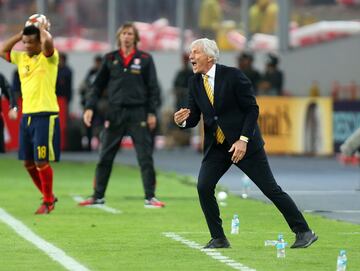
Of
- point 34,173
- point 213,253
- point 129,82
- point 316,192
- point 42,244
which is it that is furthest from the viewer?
point 316,192

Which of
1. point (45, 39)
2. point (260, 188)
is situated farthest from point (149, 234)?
point (45, 39)

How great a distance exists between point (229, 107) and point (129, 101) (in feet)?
16.9

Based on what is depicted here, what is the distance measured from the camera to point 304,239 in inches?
493

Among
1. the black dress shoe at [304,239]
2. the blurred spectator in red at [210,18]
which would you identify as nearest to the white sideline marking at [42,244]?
the black dress shoe at [304,239]

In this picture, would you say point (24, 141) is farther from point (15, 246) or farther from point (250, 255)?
point (250, 255)

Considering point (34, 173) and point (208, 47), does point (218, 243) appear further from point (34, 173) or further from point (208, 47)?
point (34, 173)

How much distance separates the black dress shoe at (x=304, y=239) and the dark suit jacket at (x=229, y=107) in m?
0.81

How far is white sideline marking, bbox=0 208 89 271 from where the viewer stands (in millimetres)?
11234

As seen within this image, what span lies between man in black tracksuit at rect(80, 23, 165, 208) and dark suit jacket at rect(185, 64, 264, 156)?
5005 millimetres

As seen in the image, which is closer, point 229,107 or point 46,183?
point 229,107

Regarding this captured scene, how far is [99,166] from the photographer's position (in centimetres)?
1795

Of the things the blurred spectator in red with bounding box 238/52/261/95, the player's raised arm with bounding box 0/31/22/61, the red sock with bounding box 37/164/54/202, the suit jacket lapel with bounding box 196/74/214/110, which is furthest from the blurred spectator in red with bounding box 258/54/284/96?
the suit jacket lapel with bounding box 196/74/214/110

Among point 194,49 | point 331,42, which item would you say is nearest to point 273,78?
point 331,42

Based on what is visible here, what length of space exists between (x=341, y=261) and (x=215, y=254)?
6.16 ft
